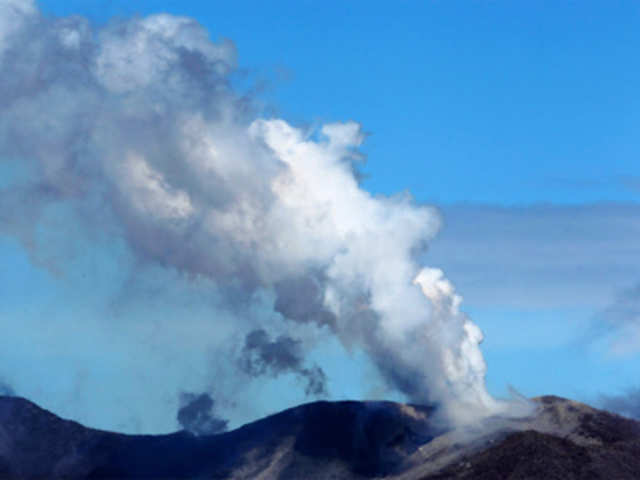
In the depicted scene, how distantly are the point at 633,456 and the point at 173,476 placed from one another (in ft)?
276

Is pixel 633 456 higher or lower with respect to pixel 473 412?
lower

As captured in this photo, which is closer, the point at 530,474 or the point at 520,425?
the point at 530,474

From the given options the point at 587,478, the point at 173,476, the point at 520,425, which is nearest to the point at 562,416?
the point at 520,425

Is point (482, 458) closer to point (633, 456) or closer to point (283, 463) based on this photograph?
point (633, 456)

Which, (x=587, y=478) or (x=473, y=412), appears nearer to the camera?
(x=587, y=478)

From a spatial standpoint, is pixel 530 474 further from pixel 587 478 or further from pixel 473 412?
pixel 473 412

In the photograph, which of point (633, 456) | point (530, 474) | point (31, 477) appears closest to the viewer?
point (530, 474)

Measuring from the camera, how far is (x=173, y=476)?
651 ft

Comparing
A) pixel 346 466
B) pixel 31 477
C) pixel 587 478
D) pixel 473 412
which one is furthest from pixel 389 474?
pixel 31 477

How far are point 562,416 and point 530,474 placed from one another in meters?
41.3

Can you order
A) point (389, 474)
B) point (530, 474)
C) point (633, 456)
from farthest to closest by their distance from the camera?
point (389, 474)
point (633, 456)
point (530, 474)

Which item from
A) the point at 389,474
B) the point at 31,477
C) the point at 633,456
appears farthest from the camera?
the point at 31,477

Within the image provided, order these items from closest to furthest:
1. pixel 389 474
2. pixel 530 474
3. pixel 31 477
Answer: pixel 530 474
pixel 389 474
pixel 31 477

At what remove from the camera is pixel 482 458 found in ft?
556
